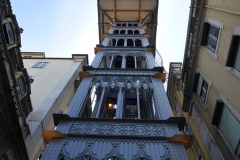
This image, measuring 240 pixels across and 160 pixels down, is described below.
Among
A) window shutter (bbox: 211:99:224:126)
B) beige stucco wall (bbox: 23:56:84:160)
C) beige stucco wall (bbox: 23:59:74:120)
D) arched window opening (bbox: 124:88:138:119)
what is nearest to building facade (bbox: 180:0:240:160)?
window shutter (bbox: 211:99:224:126)

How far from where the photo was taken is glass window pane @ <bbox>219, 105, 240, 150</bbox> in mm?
9984

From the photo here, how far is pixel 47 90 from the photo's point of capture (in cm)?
2031

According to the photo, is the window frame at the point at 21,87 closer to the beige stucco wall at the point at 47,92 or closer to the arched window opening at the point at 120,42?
the beige stucco wall at the point at 47,92

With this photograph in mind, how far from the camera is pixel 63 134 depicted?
10812 millimetres

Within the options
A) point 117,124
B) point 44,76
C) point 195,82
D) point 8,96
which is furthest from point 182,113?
point 8,96

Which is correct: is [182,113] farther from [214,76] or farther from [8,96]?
[8,96]

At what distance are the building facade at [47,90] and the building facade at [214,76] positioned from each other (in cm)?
940

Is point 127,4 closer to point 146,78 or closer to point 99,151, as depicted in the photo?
point 146,78

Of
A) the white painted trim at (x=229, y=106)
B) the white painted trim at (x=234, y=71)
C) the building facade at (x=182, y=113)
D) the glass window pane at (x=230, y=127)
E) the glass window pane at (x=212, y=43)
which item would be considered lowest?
the building facade at (x=182, y=113)

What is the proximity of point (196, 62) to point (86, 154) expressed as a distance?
962cm

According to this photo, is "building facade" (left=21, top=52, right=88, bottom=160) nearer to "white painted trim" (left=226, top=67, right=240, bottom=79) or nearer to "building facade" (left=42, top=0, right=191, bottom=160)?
"building facade" (left=42, top=0, right=191, bottom=160)

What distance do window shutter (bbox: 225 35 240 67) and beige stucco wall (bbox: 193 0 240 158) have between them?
528 mm

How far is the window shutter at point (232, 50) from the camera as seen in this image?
401 inches

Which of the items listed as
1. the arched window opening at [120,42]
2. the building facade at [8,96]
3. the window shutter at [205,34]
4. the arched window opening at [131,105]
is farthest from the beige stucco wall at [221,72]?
the arched window opening at [120,42]
